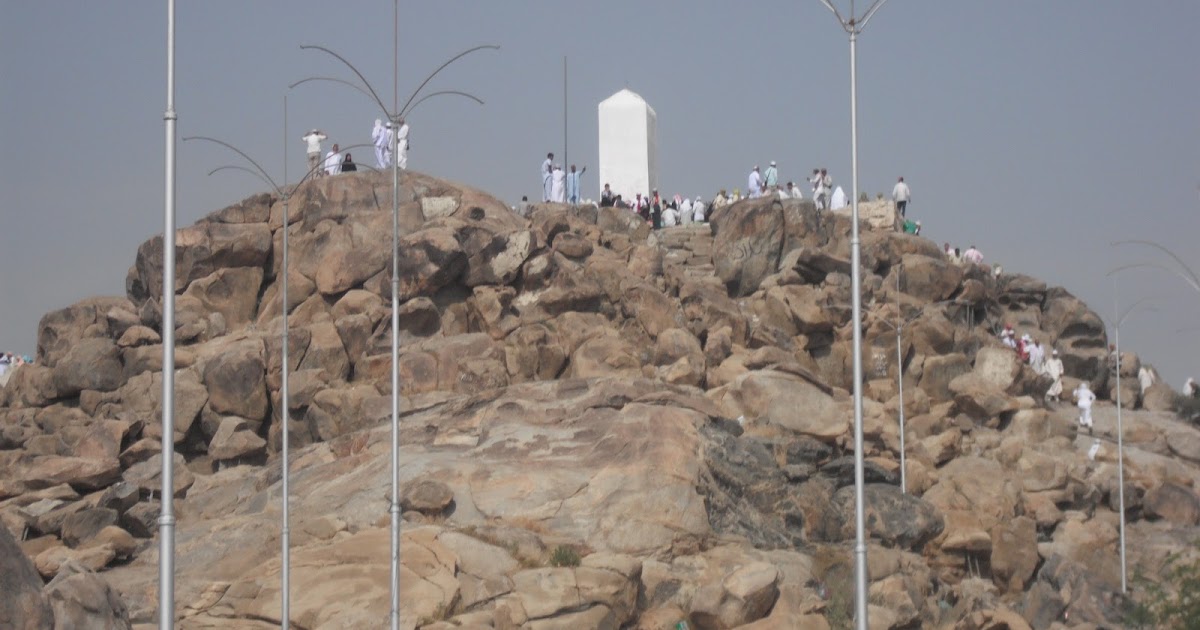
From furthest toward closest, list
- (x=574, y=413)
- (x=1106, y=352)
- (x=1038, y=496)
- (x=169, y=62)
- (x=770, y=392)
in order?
(x=1106, y=352) → (x=1038, y=496) → (x=770, y=392) → (x=574, y=413) → (x=169, y=62)

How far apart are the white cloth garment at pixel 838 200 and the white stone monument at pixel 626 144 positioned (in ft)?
21.4

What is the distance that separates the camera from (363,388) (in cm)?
4141

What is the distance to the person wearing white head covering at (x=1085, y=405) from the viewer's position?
177ft

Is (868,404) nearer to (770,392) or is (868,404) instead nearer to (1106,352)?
(770,392)

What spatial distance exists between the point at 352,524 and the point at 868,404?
1770 cm

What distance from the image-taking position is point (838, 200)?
6175 centimetres

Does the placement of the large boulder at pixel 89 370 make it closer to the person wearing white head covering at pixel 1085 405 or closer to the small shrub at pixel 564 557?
the small shrub at pixel 564 557

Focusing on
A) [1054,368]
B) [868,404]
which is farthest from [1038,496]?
[1054,368]

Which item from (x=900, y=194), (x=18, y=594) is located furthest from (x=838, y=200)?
Answer: (x=18, y=594)

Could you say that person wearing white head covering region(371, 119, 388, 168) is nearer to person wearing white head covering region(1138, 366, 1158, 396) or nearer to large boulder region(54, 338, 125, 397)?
large boulder region(54, 338, 125, 397)

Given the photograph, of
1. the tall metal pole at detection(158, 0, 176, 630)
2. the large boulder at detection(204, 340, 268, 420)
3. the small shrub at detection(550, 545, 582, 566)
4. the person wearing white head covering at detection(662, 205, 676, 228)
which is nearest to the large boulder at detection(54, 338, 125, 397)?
the large boulder at detection(204, 340, 268, 420)

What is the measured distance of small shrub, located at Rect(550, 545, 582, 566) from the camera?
29969mm

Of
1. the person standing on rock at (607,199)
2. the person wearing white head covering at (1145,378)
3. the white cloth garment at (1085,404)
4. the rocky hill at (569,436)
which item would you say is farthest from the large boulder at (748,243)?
the person wearing white head covering at (1145,378)

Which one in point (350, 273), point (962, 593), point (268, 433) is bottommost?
point (962, 593)
